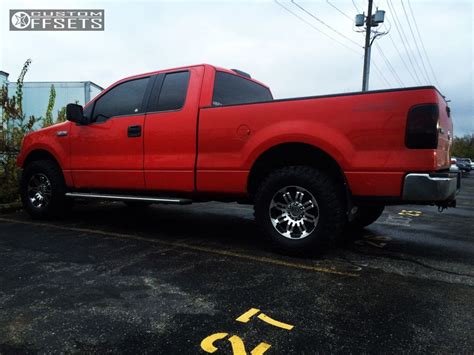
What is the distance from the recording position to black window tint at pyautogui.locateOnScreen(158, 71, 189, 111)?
452 centimetres

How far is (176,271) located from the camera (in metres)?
3.42

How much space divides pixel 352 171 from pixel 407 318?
4.61 feet

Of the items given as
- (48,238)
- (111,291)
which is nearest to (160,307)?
(111,291)

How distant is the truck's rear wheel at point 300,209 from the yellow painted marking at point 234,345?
5.45 ft

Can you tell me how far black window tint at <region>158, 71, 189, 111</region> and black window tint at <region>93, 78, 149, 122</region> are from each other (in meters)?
0.35

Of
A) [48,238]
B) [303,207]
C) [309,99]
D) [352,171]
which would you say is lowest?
[48,238]

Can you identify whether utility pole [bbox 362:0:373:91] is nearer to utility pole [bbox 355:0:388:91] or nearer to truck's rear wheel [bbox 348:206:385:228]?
utility pole [bbox 355:0:388:91]

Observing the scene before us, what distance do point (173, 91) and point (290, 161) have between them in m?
1.70

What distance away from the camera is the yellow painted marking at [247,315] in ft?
7.97

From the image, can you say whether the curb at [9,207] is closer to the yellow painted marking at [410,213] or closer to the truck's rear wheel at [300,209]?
the truck's rear wheel at [300,209]

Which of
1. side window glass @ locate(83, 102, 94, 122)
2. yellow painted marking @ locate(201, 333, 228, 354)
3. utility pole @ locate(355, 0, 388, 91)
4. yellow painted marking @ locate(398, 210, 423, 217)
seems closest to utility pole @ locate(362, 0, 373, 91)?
utility pole @ locate(355, 0, 388, 91)

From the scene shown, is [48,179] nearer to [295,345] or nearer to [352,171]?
[352,171]

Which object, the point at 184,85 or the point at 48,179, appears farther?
the point at 48,179

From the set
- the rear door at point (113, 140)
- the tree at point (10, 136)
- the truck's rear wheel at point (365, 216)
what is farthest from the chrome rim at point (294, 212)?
the tree at point (10, 136)
